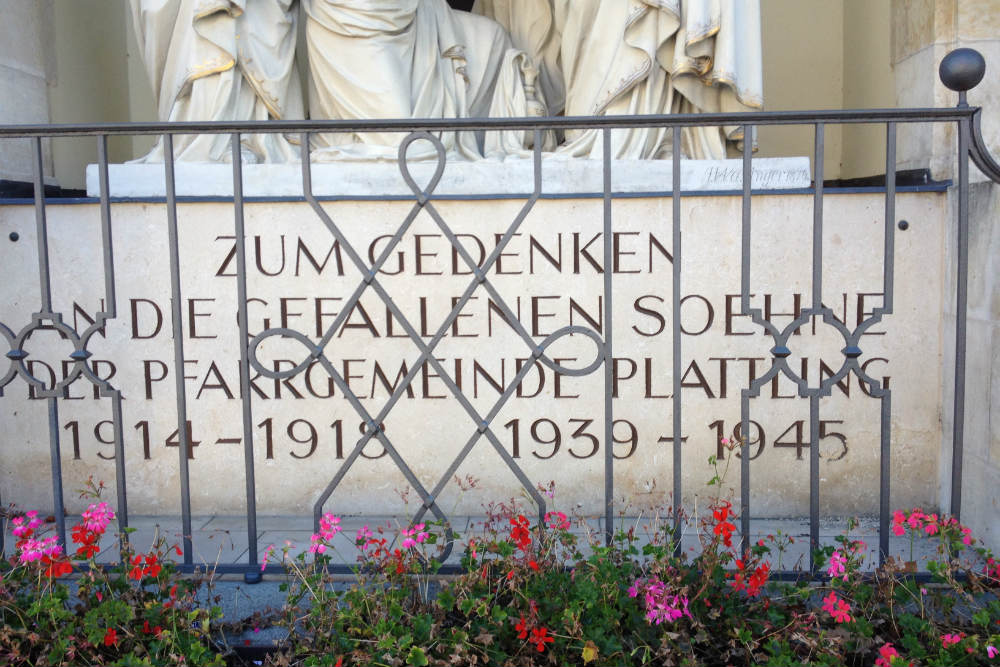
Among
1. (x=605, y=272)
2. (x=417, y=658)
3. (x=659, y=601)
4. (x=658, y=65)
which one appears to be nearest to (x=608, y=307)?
(x=605, y=272)

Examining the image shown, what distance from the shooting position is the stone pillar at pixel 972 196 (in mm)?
2510

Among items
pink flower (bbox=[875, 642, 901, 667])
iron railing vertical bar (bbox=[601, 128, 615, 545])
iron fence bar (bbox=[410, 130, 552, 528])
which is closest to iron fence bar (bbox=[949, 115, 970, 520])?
pink flower (bbox=[875, 642, 901, 667])

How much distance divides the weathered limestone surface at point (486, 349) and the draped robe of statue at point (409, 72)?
600mm

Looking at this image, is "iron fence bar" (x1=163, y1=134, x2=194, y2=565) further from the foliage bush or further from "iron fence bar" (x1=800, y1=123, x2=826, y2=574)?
"iron fence bar" (x1=800, y1=123, x2=826, y2=574)

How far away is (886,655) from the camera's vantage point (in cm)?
171

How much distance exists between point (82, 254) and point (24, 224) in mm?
230

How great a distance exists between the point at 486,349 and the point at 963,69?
5.53ft

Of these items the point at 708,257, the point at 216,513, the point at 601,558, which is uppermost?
the point at 708,257

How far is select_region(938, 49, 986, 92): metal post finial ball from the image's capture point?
6.40 feet

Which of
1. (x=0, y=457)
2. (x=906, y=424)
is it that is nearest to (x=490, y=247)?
(x=906, y=424)

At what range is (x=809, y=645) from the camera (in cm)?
182

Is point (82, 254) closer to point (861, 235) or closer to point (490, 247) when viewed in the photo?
point (490, 247)

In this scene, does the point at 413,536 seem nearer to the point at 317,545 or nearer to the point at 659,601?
the point at 317,545

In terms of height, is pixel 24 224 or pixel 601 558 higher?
pixel 24 224
